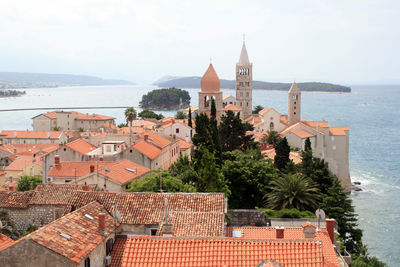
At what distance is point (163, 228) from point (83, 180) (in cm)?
1204

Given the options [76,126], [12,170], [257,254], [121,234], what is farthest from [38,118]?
[257,254]

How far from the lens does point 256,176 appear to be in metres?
30.2

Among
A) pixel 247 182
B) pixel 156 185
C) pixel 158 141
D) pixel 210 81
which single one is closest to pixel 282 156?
pixel 247 182

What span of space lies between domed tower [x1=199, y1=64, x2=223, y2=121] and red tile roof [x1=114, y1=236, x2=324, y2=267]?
43.8m

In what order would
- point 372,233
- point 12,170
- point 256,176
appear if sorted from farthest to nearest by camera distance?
point 12,170 → point 372,233 → point 256,176

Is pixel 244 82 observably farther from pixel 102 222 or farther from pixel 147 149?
pixel 102 222

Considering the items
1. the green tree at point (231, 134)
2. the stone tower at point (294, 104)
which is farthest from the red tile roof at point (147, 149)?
the stone tower at point (294, 104)

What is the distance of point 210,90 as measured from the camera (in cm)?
5516

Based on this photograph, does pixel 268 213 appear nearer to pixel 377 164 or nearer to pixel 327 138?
pixel 327 138

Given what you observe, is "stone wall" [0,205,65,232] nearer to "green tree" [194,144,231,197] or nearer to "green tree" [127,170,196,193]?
"green tree" [127,170,196,193]

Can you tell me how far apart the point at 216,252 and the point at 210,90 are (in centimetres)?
4596

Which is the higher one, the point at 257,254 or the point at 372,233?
the point at 257,254

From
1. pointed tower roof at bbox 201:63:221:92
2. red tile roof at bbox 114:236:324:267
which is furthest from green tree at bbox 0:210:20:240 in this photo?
pointed tower roof at bbox 201:63:221:92

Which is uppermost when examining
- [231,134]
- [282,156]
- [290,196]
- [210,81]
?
[210,81]
